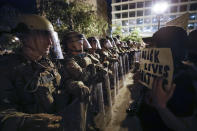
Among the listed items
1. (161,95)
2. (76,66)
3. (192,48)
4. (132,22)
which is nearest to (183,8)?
(132,22)

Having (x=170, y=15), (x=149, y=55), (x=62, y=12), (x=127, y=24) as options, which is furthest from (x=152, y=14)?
(x=149, y=55)

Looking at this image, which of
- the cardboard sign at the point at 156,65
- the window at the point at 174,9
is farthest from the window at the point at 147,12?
the cardboard sign at the point at 156,65

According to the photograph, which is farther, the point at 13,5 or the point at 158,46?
the point at 13,5

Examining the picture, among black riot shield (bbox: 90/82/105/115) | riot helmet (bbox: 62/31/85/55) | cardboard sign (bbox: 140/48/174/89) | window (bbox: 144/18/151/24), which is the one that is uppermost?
window (bbox: 144/18/151/24)

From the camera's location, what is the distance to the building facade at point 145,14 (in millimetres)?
46062

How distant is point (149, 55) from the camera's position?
5.15 ft

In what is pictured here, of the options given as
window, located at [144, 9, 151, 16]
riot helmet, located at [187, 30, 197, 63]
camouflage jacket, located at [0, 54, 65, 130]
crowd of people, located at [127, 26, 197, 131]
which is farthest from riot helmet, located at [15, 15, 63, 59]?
window, located at [144, 9, 151, 16]

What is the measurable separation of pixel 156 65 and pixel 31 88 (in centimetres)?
155

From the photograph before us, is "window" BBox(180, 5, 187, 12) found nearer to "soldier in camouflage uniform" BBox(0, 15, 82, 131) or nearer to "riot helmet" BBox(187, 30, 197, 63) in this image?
"riot helmet" BBox(187, 30, 197, 63)

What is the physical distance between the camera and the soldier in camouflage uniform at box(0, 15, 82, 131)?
1075 mm

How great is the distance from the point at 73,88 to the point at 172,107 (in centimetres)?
134

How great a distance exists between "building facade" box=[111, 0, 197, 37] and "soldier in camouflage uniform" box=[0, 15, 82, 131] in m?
48.7

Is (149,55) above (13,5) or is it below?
below

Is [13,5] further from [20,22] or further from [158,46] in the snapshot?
[158,46]
